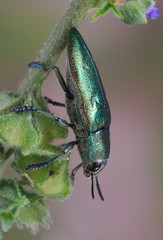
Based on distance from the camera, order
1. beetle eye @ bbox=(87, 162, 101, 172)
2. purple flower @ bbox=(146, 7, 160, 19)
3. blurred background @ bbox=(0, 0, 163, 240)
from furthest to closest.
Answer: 1. blurred background @ bbox=(0, 0, 163, 240)
2. beetle eye @ bbox=(87, 162, 101, 172)
3. purple flower @ bbox=(146, 7, 160, 19)

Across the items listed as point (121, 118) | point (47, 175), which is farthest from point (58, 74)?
point (121, 118)

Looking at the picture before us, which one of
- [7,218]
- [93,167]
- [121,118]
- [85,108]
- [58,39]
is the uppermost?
[58,39]

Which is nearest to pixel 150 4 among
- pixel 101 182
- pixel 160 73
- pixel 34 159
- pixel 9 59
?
pixel 34 159

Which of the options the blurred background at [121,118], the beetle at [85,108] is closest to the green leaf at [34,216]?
the beetle at [85,108]

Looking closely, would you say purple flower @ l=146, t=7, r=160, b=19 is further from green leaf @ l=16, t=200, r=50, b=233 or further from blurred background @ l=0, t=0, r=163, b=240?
blurred background @ l=0, t=0, r=163, b=240

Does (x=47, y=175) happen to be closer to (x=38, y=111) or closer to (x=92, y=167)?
(x=38, y=111)

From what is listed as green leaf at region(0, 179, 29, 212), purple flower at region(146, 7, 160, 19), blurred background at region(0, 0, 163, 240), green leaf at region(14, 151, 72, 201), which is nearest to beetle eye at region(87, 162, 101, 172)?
green leaf at region(14, 151, 72, 201)
